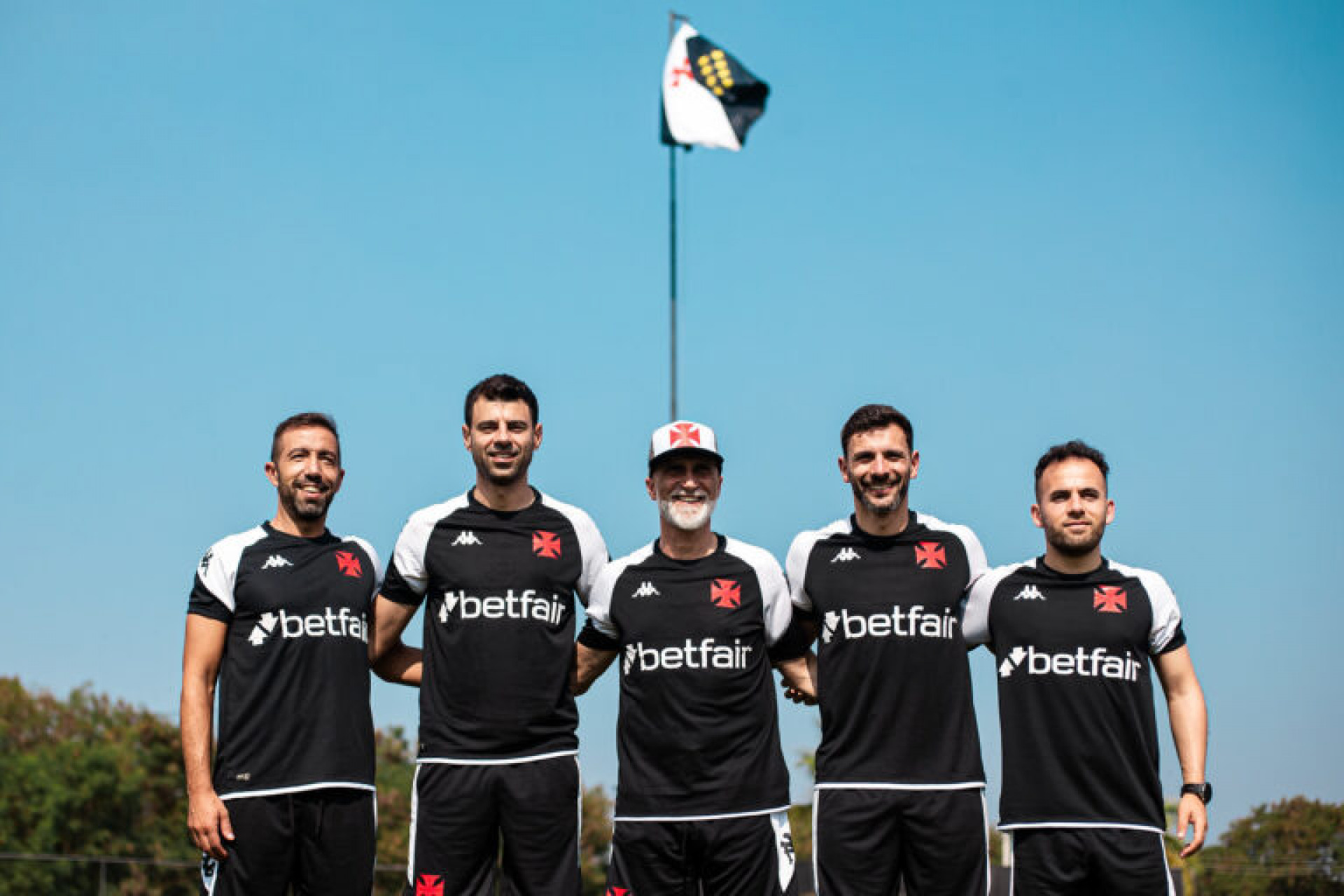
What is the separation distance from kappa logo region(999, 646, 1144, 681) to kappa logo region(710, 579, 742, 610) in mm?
1349

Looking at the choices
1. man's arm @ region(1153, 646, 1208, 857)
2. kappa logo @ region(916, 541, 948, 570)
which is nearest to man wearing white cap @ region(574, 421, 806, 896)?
kappa logo @ region(916, 541, 948, 570)

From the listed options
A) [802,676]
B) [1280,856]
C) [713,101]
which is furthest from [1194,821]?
[1280,856]

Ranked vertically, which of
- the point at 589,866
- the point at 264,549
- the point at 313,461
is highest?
the point at 313,461

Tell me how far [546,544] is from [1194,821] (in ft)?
10.7

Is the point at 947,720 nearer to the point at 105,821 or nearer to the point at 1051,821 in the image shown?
the point at 1051,821

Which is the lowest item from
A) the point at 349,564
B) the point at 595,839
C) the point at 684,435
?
the point at 595,839

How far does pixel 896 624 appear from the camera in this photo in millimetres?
6266

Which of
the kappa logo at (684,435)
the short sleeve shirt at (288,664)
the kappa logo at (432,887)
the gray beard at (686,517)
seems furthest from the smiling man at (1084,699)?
the short sleeve shirt at (288,664)

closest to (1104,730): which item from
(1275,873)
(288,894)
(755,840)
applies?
(755,840)

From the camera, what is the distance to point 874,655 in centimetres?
625

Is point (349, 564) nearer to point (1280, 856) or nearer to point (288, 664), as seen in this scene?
point (288, 664)

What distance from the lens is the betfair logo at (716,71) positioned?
836 inches

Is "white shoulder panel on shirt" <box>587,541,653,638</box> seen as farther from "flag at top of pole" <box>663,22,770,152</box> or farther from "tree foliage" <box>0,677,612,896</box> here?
"tree foliage" <box>0,677,612,896</box>

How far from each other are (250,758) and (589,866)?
137 ft
